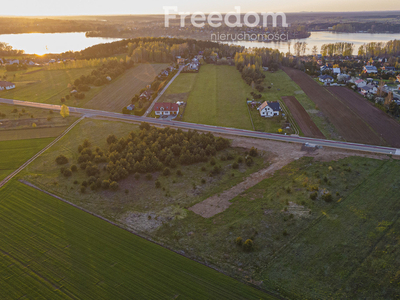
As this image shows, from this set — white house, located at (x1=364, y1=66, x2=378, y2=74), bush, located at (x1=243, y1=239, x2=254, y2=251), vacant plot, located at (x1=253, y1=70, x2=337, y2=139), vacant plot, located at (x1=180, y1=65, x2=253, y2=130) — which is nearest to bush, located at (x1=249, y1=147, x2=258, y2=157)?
vacant plot, located at (x1=180, y1=65, x2=253, y2=130)

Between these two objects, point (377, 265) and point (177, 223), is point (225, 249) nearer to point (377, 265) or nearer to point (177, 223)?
point (177, 223)

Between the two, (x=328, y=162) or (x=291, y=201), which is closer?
(x=291, y=201)

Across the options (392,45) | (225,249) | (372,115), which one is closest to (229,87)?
(372,115)

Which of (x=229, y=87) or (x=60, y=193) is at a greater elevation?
(x=229, y=87)

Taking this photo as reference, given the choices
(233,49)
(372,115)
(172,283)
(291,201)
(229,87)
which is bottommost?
(172,283)

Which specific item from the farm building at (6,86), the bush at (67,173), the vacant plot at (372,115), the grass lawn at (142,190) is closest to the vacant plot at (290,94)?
the vacant plot at (372,115)

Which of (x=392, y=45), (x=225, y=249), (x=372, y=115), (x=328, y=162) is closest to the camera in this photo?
(x=225, y=249)

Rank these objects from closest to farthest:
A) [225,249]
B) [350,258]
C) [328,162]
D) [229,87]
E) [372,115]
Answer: [350,258] → [225,249] → [328,162] → [372,115] → [229,87]
